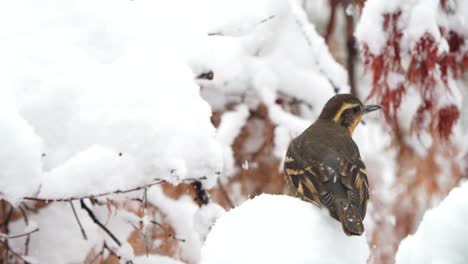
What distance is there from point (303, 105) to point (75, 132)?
6.80 ft

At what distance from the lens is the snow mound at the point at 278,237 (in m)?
1.93

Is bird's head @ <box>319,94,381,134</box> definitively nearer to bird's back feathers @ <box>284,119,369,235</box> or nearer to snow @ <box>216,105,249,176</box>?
bird's back feathers @ <box>284,119,369,235</box>

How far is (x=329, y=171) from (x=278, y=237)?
1416 millimetres

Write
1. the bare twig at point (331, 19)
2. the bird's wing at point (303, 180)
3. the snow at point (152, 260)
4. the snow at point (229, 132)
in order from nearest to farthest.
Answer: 1. the bird's wing at point (303, 180)
2. the snow at point (152, 260)
3. the snow at point (229, 132)
4. the bare twig at point (331, 19)

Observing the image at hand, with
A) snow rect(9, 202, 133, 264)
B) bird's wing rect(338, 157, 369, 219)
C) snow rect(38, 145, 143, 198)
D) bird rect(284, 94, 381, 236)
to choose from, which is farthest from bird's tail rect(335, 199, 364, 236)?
snow rect(9, 202, 133, 264)

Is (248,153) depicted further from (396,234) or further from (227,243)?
(227,243)

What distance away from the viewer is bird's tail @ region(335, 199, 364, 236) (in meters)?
2.40

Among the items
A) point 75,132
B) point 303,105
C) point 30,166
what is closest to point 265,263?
point 30,166

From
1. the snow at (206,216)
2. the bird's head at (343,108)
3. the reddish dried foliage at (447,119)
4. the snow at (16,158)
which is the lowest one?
the reddish dried foliage at (447,119)

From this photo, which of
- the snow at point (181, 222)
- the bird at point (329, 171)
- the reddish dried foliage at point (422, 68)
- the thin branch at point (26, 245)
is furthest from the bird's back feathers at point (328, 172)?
the thin branch at point (26, 245)

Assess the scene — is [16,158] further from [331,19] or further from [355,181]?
[331,19]

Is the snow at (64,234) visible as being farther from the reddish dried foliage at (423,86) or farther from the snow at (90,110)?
the reddish dried foliage at (423,86)

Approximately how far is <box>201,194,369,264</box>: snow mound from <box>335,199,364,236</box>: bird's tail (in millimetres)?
167

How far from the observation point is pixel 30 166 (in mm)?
2805
